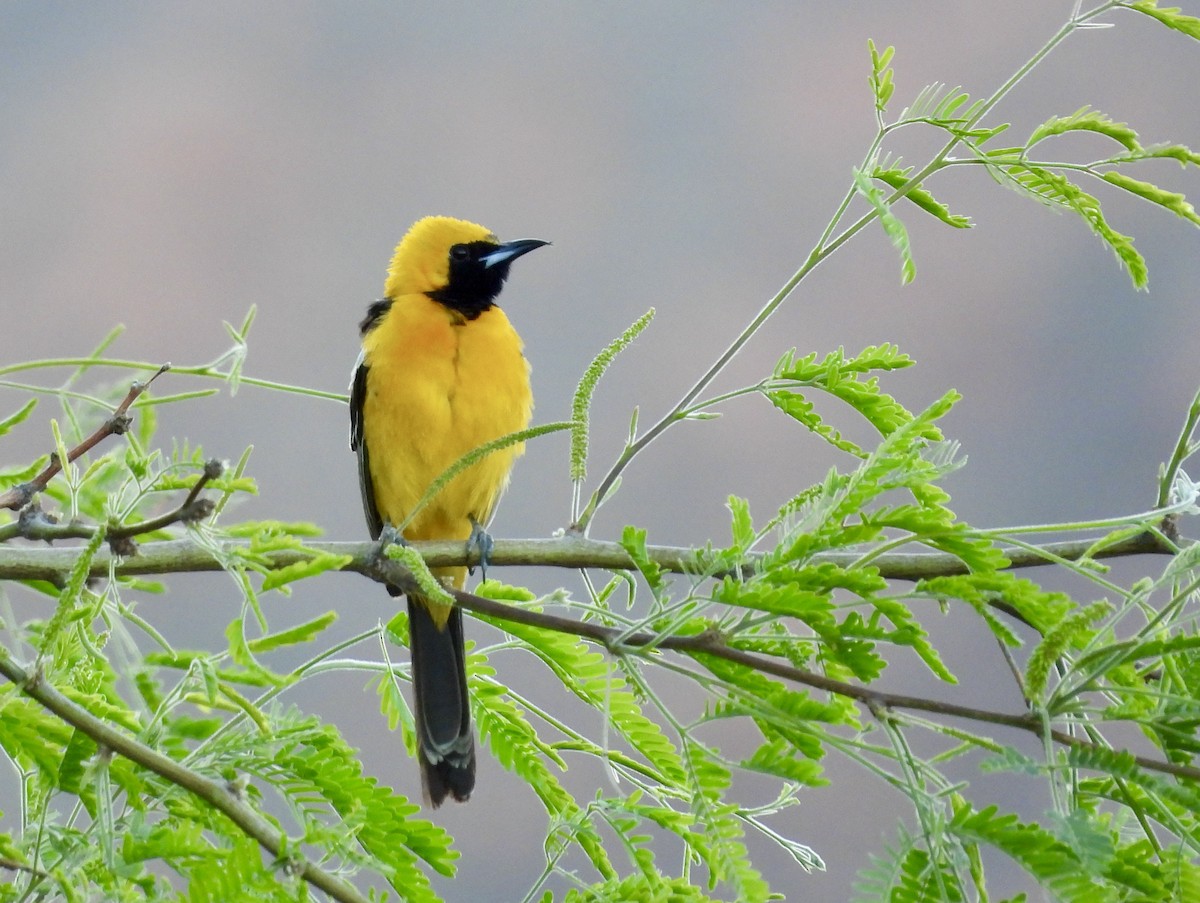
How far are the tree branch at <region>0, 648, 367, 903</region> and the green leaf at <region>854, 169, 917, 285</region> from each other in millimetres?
716

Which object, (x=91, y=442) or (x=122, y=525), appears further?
(x=91, y=442)

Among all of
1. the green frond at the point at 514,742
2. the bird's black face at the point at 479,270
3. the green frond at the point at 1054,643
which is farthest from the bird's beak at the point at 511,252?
the green frond at the point at 1054,643

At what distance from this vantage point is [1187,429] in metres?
1.26

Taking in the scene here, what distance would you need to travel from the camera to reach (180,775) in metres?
1.21

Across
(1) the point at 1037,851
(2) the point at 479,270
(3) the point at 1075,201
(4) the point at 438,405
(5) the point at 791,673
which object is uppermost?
(2) the point at 479,270

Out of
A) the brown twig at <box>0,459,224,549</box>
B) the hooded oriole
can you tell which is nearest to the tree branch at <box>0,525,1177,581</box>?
the brown twig at <box>0,459,224,549</box>

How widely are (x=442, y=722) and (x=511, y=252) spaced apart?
123cm

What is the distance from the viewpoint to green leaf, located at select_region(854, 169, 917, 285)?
46.0 inches

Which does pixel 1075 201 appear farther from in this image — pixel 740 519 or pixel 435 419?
pixel 435 419

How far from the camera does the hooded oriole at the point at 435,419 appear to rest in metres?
2.72

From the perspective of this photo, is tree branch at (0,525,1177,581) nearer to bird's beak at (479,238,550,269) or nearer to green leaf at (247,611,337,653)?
green leaf at (247,611,337,653)

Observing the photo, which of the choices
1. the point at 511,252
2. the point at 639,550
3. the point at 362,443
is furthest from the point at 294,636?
the point at 511,252

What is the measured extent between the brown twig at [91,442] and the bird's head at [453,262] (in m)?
1.76

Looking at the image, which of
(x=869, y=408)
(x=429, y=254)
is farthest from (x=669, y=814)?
(x=429, y=254)
